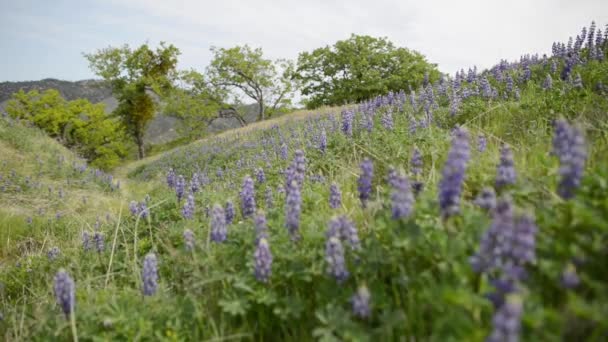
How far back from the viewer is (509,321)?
3.90 ft

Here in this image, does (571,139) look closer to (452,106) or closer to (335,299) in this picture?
(335,299)

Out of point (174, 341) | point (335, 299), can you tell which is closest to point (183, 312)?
→ point (174, 341)

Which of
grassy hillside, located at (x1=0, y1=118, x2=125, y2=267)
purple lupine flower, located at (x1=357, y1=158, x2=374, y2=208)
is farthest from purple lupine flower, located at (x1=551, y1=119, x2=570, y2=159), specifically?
grassy hillside, located at (x1=0, y1=118, x2=125, y2=267)

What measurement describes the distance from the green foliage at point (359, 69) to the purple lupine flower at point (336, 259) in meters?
39.3

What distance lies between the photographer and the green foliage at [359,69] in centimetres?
4097

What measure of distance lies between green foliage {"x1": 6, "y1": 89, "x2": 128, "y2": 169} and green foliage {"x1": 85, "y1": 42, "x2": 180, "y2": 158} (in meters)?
2.82

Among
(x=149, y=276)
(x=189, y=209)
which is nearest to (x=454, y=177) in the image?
(x=149, y=276)

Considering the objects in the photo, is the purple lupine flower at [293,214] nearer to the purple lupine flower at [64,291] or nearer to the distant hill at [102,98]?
the purple lupine flower at [64,291]

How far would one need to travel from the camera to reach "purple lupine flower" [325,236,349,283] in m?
2.08

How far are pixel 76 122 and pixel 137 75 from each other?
922 centimetres

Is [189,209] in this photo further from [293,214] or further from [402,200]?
[402,200]

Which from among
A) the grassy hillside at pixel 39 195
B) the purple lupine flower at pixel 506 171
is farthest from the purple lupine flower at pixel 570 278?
the grassy hillside at pixel 39 195

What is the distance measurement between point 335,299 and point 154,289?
4.45 ft

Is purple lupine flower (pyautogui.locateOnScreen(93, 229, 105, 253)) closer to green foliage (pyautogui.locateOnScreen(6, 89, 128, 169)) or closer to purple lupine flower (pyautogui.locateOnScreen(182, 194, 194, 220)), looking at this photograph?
purple lupine flower (pyautogui.locateOnScreen(182, 194, 194, 220))
